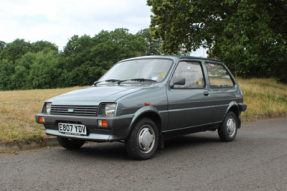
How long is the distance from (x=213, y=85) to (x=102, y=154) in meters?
2.92

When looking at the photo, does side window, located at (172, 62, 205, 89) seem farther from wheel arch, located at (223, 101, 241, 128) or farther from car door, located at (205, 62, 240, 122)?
wheel arch, located at (223, 101, 241, 128)

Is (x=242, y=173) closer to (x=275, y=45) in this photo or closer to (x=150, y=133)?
(x=150, y=133)

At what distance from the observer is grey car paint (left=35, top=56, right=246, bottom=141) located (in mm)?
4930

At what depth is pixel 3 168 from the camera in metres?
4.71

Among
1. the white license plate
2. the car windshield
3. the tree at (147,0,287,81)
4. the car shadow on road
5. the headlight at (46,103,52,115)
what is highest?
the tree at (147,0,287,81)

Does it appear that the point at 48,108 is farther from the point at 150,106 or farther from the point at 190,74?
the point at 190,74

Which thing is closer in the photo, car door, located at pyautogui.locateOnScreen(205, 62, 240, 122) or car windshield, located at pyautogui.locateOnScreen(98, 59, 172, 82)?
car windshield, located at pyautogui.locateOnScreen(98, 59, 172, 82)

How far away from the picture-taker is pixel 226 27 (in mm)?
17625

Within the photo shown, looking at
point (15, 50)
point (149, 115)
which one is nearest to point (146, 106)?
point (149, 115)

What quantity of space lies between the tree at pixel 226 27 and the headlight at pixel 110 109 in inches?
527

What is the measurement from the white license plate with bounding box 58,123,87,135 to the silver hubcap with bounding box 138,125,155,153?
907 mm

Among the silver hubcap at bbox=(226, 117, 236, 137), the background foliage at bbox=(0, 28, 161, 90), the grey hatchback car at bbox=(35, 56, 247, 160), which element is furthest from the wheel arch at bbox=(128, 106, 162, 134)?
the background foliage at bbox=(0, 28, 161, 90)

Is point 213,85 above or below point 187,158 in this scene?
above

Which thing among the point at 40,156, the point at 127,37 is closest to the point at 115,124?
the point at 40,156
